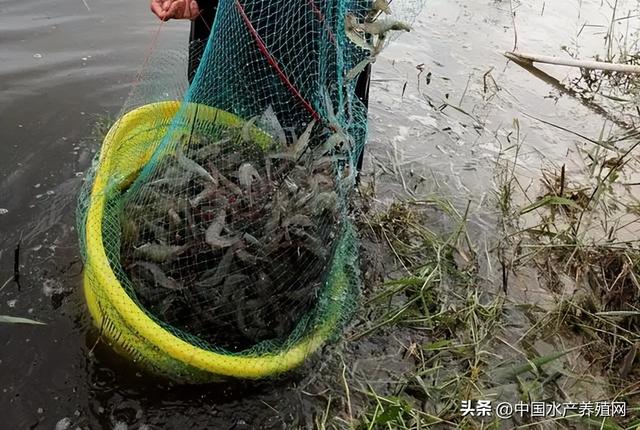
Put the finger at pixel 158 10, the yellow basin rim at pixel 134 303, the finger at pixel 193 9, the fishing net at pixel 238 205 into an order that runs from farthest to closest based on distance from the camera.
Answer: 1. the finger at pixel 193 9
2. the finger at pixel 158 10
3. the fishing net at pixel 238 205
4. the yellow basin rim at pixel 134 303

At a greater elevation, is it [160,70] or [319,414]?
[160,70]

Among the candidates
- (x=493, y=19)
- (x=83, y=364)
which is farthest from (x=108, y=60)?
(x=493, y=19)

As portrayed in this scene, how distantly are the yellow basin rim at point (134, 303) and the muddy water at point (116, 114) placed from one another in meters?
0.20

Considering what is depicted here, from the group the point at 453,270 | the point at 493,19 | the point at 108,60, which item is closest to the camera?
the point at 453,270

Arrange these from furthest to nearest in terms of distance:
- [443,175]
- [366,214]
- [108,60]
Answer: [108,60], [443,175], [366,214]

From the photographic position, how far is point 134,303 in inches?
78.3

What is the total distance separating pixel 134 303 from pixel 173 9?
1425mm

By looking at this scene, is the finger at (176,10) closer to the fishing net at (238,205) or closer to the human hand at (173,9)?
the human hand at (173,9)

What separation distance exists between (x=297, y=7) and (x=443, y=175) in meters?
1.62

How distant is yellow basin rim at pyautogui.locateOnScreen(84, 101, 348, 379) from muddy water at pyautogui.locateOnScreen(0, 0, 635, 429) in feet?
0.65

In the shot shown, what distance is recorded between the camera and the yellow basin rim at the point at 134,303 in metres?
1.93

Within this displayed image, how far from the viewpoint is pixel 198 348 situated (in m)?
1.96

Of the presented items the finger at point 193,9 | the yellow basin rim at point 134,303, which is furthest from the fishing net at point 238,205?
the finger at point 193,9

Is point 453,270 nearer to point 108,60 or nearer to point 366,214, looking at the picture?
point 366,214
